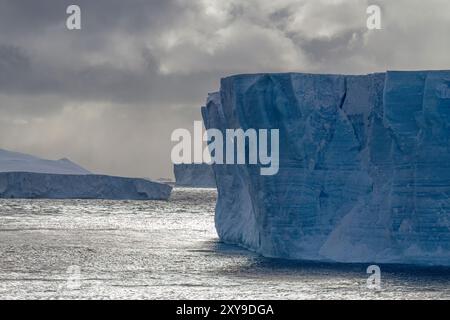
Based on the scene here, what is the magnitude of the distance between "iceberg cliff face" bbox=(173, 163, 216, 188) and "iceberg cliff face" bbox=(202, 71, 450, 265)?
Result: 104m

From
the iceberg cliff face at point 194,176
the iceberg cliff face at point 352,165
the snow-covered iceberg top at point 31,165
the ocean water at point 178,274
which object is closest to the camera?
the ocean water at point 178,274

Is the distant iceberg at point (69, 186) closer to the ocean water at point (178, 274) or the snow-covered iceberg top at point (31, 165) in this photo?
the snow-covered iceberg top at point (31, 165)

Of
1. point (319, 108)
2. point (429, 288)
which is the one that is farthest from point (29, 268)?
point (429, 288)

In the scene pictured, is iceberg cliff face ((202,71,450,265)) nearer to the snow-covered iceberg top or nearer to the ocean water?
the ocean water

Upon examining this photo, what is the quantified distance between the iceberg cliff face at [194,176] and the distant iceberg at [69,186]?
148 ft

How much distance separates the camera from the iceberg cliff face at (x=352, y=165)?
27.6m

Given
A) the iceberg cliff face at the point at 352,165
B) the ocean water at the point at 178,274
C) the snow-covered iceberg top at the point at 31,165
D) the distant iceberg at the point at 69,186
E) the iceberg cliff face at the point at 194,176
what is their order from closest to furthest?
1. the ocean water at the point at 178,274
2. the iceberg cliff face at the point at 352,165
3. the distant iceberg at the point at 69,186
4. the snow-covered iceberg top at the point at 31,165
5. the iceberg cliff face at the point at 194,176

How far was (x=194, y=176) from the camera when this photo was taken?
139125mm

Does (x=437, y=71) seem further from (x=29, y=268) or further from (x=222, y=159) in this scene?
(x=29, y=268)

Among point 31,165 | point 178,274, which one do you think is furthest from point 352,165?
point 31,165

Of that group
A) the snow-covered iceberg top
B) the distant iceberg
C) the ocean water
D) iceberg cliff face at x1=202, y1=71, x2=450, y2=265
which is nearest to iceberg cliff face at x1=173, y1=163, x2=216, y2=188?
the snow-covered iceberg top

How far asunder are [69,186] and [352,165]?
57.7m

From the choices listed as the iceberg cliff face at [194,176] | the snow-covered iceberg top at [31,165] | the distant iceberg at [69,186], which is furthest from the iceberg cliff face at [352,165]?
the iceberg cliff face at [194,176]
